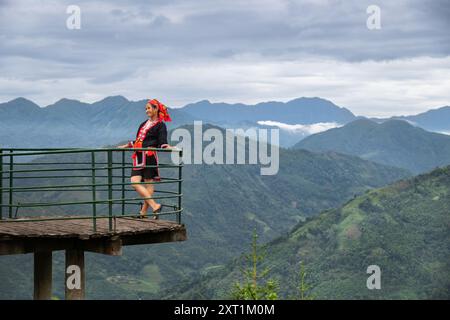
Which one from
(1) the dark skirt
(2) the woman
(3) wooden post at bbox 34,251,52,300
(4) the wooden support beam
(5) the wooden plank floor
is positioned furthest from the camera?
(1) the dark skirt

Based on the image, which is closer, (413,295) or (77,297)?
(77,297)

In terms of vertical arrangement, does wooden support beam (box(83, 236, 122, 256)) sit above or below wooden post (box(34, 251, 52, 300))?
above

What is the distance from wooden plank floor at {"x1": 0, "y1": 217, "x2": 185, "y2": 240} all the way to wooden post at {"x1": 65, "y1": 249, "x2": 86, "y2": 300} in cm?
41

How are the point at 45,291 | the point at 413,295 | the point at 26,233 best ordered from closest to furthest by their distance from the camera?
the point at 26,233
the point at 45,291
the point at 413,295

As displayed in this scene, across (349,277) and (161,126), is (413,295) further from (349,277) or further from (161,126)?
(161,126)

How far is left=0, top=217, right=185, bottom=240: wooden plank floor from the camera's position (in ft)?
43.2

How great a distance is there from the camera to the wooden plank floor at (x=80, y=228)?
43.2 feet

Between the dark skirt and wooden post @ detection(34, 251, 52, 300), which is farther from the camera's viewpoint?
the dark skirt

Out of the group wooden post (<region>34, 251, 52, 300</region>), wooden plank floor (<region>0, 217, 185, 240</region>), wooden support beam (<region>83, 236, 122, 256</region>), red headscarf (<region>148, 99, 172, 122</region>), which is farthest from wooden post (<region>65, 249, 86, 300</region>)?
red headscarf (<region>148, 99, 172, 122</region>)

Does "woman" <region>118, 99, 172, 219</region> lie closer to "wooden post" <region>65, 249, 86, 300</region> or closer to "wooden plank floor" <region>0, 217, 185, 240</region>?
"wooden plank floor" <region>0, 217, 185, 240</region>

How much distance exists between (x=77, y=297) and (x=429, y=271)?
19292 centimetres

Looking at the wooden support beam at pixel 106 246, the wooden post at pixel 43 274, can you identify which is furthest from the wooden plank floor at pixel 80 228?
the wooden post at pixel 43 274

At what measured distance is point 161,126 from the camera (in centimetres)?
1603
